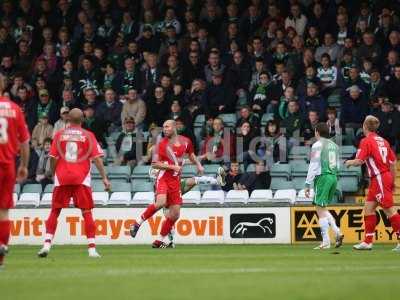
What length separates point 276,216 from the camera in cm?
2134

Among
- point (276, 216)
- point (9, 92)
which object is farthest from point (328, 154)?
point (9, 92)

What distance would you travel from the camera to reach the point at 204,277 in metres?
11.2

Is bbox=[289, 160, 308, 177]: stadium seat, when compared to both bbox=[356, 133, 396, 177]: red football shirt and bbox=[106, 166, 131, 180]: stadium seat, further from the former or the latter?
→ bbox=[356, 133, 396, 177]: red football shirt

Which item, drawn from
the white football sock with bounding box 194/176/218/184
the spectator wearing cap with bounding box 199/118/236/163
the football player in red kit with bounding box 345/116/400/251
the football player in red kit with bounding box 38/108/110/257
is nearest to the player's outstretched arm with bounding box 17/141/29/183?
the football player in red kit with bounding box 38/108/110/257

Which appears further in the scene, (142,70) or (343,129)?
(142,70)

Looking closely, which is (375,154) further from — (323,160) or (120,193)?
(120,193)

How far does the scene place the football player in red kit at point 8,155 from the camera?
12383 millimetres

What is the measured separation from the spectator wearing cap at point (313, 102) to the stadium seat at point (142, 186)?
375cm

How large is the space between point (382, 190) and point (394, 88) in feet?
22.2

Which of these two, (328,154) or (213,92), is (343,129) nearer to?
(213,92)

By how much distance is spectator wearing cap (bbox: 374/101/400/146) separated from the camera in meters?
22.7

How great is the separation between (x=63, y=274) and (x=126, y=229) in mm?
10199

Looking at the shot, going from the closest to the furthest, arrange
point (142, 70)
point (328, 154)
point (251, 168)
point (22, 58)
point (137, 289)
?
point (137, 289) → point (328, 154) → point (251, 168) → point (142, 70) → point (22, 58)

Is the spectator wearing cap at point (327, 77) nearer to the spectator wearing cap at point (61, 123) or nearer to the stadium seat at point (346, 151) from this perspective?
the stadium seat at point (346, 151)
